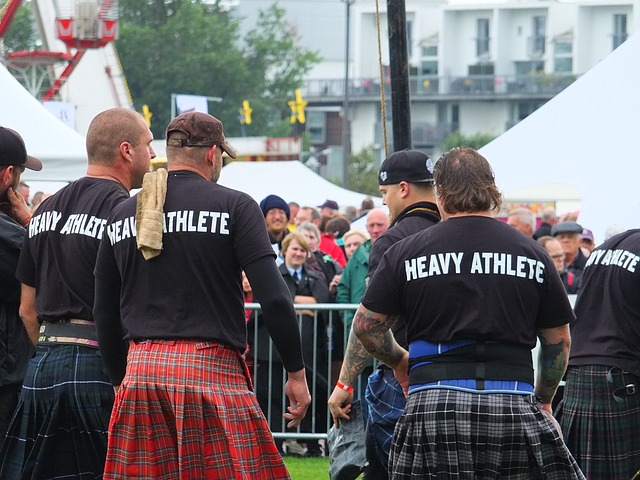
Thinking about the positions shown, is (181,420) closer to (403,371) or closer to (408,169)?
(403,371)

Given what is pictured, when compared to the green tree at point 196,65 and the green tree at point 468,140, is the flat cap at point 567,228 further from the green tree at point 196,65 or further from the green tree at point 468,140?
the green tree at point 468,140

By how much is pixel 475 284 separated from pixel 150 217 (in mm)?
1124

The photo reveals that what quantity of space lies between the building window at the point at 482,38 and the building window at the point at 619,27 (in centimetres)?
924

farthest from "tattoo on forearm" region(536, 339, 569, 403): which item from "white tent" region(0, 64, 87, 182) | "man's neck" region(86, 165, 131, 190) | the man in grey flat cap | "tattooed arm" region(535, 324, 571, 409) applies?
"white tent" region(0, 64, 87, 182)

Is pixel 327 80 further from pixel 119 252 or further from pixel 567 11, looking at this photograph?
pixel 119 252

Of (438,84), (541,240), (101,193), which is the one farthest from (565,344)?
(438,84)

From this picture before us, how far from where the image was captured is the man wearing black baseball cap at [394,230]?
5.02m

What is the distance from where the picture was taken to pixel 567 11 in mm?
90312

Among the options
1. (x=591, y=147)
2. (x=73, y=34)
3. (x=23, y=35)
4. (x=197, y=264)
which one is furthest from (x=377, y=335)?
(x=23, y=35)

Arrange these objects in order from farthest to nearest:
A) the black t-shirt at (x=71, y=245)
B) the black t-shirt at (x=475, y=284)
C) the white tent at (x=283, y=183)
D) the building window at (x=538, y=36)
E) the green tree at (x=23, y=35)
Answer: the building window at (x=538, y=36)
the green tree at (x=23, y=35)
the white tent at (x=283, y=183)
the black t-shirt at (x=71, y=245)
the black t-shirt at (x=475, y=284)

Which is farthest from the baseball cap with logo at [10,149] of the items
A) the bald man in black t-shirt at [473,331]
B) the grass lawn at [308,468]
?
the grass lawn at [308,468]

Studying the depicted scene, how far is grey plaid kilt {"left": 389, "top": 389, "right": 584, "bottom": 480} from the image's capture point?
409 cm

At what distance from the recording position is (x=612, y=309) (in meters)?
5.54

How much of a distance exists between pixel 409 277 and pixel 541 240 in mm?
5884
